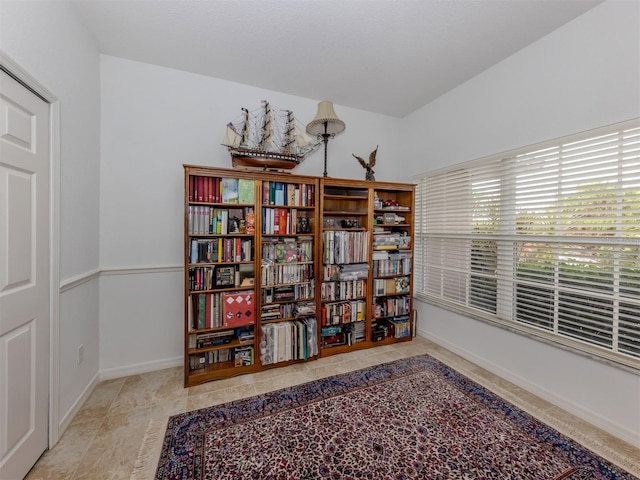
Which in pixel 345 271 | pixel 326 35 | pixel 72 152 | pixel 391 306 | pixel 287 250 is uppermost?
pixel 326 35

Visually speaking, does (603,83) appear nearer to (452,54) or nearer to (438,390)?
(452,54)

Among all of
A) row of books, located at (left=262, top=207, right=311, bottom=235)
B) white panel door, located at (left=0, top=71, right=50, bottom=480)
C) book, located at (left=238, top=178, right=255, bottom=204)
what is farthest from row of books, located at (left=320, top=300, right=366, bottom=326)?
white panel door, located at (left=0, top=71, right=50, bottom=480)

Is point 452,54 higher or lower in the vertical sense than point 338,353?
higher

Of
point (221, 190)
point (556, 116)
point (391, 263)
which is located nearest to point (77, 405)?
point (221, 190)

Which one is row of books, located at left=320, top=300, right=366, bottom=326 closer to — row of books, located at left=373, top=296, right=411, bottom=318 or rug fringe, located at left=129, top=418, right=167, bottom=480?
row of books, located at left=373, top=296, right=411, bottom=318

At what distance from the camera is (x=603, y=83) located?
70.2 inches

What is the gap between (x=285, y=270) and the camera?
2.56 meters

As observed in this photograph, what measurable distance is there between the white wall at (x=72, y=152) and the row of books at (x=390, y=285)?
2.70 metres

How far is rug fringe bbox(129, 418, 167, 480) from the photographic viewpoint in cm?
143

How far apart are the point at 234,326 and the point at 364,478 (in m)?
1.48

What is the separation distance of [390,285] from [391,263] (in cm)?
27

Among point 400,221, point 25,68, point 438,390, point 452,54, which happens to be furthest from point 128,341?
point 452,54

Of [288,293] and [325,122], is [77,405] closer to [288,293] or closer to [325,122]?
[288,293]

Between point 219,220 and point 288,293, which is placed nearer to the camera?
point 219,220
